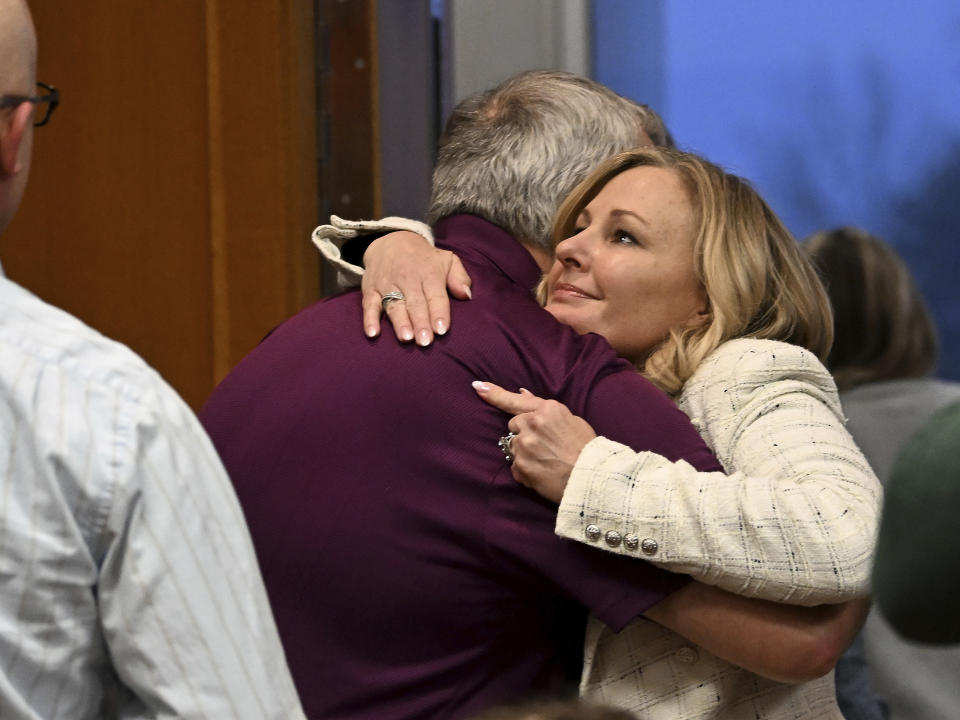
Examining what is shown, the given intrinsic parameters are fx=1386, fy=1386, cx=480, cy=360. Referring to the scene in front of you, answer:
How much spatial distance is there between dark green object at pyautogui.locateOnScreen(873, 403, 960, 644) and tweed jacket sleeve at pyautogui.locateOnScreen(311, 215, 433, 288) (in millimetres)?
1144

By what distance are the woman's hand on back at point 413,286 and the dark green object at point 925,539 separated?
818mm

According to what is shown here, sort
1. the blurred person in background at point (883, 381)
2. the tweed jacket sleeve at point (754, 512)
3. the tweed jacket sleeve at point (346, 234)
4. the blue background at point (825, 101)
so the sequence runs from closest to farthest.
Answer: the tweed jacket sleeve at point (754, 512) < the tweed jacket sleeve at point (346, 234) < the blurred person in background at point (883, 381) < the blue background at point (825, 101)

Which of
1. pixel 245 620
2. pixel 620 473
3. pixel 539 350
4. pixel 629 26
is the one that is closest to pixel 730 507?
pixel 620 473

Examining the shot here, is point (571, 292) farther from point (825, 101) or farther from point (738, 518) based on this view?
point (825, 101)

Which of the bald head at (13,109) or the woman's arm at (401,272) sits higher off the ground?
the bald head at (13,109)

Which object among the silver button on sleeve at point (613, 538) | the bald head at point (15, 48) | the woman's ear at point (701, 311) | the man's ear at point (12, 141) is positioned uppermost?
the bald head at point (15, 48)

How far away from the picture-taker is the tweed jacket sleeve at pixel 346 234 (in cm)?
182

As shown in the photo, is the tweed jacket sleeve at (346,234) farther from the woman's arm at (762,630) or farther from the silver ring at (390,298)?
the woman's arm at (762,630)

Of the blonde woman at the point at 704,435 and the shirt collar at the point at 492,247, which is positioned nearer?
the blonde woman at the point at 704,435

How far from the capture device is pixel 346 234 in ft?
6.25

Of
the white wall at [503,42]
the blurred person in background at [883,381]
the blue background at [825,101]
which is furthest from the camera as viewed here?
the white wall at [503,42]

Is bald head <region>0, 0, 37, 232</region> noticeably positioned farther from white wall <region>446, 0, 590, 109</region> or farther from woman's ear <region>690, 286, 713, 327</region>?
white wall <region>446, 0, 590, 109</region>

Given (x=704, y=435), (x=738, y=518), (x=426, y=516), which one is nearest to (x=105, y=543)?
(x=426, y=516)

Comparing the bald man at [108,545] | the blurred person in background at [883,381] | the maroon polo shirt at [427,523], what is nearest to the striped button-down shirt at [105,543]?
the bald man at [108,545]
